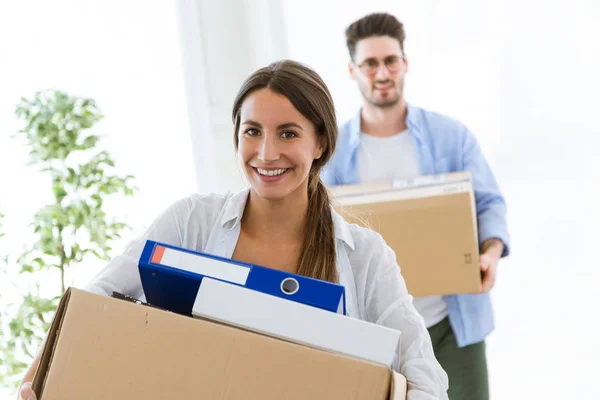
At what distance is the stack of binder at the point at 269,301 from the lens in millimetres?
939

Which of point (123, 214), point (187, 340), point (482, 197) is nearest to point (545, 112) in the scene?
point (482, 197)

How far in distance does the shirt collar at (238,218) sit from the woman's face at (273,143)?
2.3 inches

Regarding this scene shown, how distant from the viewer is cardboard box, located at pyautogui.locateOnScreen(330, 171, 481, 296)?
91.9 inches

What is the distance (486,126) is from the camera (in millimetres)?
3322

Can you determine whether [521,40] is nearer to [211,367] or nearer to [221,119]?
[221,119]

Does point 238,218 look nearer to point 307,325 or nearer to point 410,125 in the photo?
point 307,325

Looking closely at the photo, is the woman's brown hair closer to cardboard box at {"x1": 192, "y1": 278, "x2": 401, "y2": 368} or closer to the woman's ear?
the woman's ear

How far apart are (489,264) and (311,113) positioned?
1.10m

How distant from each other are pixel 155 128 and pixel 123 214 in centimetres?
40

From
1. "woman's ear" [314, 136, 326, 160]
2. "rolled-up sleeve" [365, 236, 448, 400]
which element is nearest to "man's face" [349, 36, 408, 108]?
"woman's ear" [314, 136, 326, 160]

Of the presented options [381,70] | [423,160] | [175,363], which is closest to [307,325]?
[175,363]

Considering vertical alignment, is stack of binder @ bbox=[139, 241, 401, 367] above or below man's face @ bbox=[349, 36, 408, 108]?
below

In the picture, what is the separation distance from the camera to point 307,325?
0.94 metres

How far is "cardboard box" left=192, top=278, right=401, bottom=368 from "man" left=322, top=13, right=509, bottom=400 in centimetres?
147
